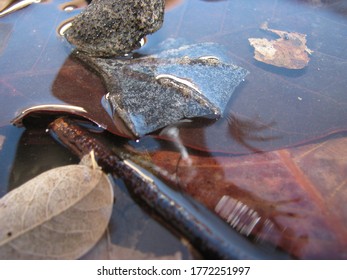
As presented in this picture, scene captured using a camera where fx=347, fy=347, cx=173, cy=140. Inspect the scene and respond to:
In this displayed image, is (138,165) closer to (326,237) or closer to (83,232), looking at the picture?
(83,232)

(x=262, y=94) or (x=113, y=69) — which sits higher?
(x=113, y=69)

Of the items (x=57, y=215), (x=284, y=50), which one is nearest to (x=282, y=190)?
(x=57, y=215)

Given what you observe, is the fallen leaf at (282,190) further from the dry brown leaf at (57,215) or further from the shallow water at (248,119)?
the dry brown leaf at (57,215)

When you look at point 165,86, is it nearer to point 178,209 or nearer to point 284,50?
point 178,209

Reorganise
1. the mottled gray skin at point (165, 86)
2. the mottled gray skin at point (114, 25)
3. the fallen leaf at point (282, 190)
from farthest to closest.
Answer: the mottled gray skin at point (114, 25), the mottled gray skin at point (165, 86), the fallen leaf at point (282, 190)

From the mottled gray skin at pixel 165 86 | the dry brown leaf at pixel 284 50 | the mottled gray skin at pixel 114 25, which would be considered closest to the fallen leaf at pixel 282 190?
the mottled gray skin at pixel 165 86
